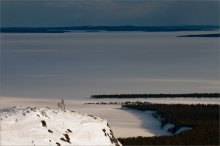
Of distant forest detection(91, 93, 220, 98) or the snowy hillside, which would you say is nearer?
the snowy hillside

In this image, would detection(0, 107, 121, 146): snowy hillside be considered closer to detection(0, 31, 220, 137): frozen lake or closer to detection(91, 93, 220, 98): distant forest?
detection(0, 31, 220, 137): frozen lake

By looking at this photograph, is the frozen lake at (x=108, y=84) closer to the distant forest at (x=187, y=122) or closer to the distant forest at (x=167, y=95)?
the distant forest at (x=187, y=122)

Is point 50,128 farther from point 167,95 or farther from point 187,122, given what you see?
point 167,95

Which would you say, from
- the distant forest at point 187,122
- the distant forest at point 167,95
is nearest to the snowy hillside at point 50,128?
the distant forest at point 187,122

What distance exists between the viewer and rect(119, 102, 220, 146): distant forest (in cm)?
2423

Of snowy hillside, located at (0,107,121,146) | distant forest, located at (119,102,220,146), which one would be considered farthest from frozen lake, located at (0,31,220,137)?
snowy hillside, located at (0,107,121,146)

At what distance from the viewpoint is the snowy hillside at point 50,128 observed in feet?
39.9

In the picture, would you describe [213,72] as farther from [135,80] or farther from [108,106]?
[108,106]

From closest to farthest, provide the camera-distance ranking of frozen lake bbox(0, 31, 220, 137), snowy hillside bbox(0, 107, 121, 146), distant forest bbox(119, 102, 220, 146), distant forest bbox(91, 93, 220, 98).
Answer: snowy hillside bbox(0, 107, 121, 146)
distant forest bbox(119, 102, 220, 146)
frozen lake bbox(0, 31, 220, 137)
distant forest bbox(91, 93, 220, 98)

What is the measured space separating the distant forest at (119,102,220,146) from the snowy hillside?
9846 millimetres

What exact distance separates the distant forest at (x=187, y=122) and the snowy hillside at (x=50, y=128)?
9.85 m

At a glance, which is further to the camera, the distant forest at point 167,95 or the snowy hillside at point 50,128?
the distant forest at point 167,95

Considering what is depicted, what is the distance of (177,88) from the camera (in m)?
46.2

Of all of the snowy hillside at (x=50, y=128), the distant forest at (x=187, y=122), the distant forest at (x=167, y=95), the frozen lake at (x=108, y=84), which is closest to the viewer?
the snowy hillside at (x=50, y=128)
